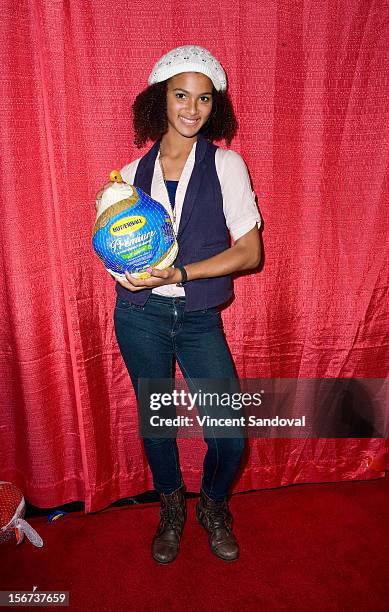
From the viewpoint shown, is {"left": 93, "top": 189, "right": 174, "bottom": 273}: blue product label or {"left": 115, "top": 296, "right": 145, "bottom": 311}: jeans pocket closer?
{"left": 93, "top": 189, "right": 174, "bottom": 273}: blue product label

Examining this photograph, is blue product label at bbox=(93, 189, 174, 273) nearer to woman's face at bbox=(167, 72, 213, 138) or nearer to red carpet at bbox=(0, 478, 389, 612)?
woman's face at bbox=(167, 72, 213, 138)

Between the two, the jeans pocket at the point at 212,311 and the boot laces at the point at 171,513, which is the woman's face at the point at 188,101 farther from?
the boot laces at the point at 171,513

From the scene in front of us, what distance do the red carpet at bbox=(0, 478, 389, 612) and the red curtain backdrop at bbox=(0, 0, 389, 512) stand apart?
0.45ft

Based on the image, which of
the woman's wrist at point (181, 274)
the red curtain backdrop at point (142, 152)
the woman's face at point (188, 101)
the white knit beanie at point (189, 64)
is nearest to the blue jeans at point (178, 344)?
the woman's wrist at point (181, 274)

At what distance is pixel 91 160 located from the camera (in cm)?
161

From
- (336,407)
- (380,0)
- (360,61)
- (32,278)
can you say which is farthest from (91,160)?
(336,407)

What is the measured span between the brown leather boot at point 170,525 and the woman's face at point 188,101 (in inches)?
47.3

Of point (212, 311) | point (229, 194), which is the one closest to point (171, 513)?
point (212, 311)

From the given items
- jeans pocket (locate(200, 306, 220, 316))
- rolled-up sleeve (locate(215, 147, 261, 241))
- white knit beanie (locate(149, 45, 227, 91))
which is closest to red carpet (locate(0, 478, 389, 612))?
jeans pocket (locate(200, 306, 220, 316))

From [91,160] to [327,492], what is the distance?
1.59 m

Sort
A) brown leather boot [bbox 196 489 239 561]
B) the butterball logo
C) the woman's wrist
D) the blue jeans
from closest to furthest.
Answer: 1. the butterball logo
2. the woman's wrist
3. the blue jeans
4. brown leather boot [bbox 196 489 239 561]

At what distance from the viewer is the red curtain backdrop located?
152 cm

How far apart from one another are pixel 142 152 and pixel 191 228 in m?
0.44

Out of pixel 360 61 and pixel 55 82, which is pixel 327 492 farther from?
pixel 55 82
